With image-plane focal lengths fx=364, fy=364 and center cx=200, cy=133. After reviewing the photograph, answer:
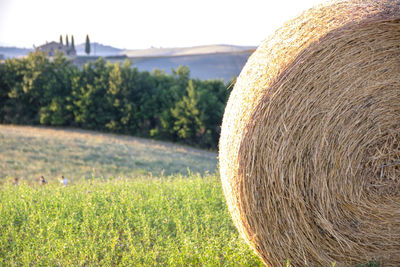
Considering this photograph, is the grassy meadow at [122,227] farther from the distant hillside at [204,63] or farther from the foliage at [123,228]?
the distant hillside at [204,63]

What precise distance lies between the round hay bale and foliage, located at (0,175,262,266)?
0.91 metres

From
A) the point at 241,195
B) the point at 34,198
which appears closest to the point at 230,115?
the point at 241,195

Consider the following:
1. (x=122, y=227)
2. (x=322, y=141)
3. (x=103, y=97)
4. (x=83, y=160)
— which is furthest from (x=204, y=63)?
(x=322, y=141)

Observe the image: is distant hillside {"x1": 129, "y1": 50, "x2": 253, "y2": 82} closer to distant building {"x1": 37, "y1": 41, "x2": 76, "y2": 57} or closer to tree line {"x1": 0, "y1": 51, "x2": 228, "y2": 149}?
distant building {"x1": 37, "y1": 41, "x2": 76, "y2": 57}

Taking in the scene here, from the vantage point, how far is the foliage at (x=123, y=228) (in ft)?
14.3

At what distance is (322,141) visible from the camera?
369cm

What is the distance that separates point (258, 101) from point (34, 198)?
4.83 metres

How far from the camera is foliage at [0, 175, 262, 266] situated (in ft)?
14.3

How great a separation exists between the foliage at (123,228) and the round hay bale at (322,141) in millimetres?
914

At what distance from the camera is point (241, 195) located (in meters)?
3.75

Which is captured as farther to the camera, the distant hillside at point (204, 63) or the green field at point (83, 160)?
the distant hillside at point (204, 63)

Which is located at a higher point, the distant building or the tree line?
the distant building

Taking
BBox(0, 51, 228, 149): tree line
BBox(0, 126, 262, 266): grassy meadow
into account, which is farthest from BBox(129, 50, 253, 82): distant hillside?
BBox(0, 126, 262, 266): grassy meadow

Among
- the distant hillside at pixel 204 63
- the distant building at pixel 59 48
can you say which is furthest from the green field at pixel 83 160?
the distant building at pixel 59 48
